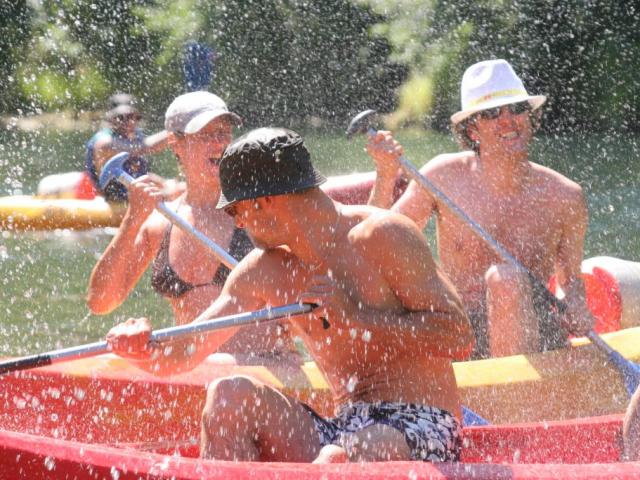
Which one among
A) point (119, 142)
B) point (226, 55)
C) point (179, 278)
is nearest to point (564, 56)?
point (226, 55)

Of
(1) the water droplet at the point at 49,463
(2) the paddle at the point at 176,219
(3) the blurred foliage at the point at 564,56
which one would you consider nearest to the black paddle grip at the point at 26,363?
(1) the water droplet at the point at 49,463

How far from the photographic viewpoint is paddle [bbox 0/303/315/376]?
2508 millimetres

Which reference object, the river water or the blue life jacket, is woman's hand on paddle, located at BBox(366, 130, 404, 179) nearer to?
the river water

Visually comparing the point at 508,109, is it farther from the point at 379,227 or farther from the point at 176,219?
the point at 379,227

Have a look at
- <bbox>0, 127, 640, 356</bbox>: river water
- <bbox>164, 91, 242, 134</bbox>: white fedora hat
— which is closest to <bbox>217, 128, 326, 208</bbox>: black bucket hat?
<bbox>164, 91, 242, 134</bbox>: white fedora hat

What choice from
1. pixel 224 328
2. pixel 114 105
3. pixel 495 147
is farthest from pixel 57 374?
pixel 114 105

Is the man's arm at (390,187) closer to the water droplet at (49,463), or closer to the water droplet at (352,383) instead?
the water droplet at (352,383)

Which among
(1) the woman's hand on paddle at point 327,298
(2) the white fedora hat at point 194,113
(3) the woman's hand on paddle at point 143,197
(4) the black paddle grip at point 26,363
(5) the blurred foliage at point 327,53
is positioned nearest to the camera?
(1) the woman's hand on paddle at point 327,298

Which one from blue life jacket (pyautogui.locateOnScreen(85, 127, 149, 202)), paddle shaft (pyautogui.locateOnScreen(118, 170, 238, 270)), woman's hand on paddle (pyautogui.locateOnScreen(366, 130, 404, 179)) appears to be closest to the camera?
paddle shaft (pyautogui.locateOnScreen(118, 170, 238, 270))

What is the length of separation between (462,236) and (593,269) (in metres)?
1.02

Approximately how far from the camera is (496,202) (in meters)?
4.18

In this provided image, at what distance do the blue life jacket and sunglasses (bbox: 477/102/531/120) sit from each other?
4.10 meters

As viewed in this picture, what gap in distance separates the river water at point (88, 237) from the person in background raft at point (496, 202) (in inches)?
105

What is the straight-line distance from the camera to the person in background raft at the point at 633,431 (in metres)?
2.65
